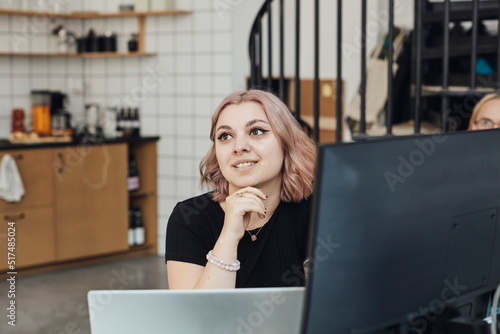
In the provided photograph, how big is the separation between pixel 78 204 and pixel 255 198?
357 cm

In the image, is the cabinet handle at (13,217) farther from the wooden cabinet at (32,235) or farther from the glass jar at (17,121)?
the glass jar at (17,121)

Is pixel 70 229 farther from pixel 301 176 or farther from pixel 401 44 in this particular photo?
pixel 301 176

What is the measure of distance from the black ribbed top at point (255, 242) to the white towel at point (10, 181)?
117 inches

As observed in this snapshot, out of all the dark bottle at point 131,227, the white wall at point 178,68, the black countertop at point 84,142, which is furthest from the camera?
the dark bottle at point 131,227

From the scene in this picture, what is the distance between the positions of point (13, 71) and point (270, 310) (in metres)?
4.52

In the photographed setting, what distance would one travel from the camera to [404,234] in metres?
0.81

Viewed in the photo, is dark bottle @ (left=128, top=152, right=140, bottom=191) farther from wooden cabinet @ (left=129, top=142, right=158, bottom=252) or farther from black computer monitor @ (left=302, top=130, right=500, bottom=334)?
black computer monitor @ (left=302, top=130, right=500, bottom=334)

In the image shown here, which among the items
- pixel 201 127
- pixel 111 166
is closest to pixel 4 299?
pixel 111 166

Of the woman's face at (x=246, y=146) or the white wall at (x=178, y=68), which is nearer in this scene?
the woman's face at (x=246, y=146)

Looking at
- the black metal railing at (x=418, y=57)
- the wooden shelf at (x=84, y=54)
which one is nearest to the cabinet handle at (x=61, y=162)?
the wooden shelf at (x=84, y=54)

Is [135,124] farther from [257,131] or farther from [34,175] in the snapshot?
[257,131]

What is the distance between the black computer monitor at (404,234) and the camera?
0.73 metres

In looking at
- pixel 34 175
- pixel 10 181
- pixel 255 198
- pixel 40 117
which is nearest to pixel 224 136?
pixel 255 198

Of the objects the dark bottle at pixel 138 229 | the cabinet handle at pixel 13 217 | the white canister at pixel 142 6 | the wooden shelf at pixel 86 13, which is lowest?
the dark bottle at pixel 138 229
